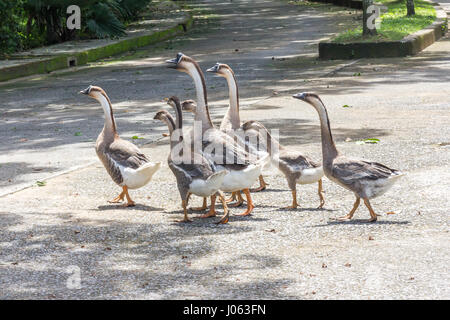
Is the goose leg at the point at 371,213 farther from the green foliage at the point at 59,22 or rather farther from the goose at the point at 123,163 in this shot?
the green foliage at the point at 59,22

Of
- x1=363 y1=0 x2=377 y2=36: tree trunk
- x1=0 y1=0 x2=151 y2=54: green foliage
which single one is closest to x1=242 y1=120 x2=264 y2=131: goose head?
x1=363 y1=0 x2=377 y2=36: tree trunk

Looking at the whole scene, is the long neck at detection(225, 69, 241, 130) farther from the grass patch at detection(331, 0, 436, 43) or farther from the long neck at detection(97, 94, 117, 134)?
the grass patch at detection(331, 0, 436, 43)

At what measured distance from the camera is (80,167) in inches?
349

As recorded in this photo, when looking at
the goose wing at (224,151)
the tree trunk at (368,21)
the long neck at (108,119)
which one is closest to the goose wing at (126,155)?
the long neck at (108,119)

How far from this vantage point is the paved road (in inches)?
207

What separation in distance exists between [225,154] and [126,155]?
0.99 metres

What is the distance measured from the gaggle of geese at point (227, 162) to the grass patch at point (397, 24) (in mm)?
10915

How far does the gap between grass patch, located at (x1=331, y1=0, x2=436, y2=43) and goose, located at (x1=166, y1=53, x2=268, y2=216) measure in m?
11.3

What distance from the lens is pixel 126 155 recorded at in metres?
7.22

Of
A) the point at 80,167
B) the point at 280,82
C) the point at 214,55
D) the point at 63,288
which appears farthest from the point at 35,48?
the point at 63,288

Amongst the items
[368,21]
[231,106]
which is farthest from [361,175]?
[368,21]

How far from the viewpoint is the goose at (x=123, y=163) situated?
7.10 m

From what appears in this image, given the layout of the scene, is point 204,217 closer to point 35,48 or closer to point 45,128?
point 45,128

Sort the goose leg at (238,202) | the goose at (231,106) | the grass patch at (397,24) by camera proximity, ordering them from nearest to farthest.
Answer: the goose leg at (238,202) < the goose at (231,106) < the grass patch at (397,24)
